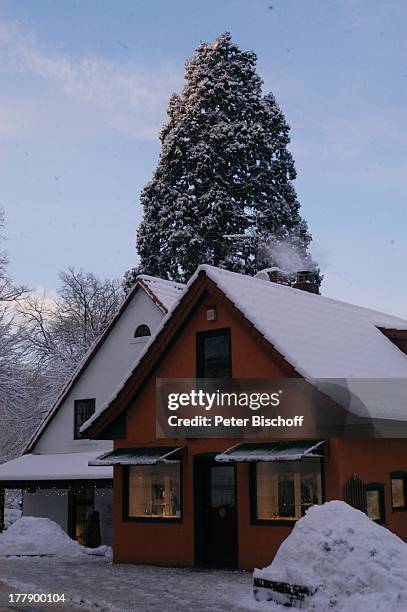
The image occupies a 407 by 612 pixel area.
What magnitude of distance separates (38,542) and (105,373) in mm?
6916

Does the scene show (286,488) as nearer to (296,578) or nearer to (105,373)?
(296,578)

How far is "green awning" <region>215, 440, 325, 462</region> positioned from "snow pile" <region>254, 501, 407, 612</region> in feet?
6.62

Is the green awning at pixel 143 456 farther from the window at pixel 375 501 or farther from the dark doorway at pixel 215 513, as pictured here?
the window at pixel 375 501

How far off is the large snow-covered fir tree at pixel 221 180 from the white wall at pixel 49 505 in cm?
1255

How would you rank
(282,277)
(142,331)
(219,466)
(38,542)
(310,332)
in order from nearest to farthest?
(219,466) → (310,332) → (38,542) → (282,277) → (142,331)

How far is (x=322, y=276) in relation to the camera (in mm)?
38500

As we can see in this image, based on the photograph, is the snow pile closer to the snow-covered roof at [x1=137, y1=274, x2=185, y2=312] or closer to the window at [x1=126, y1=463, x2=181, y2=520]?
the window at [x1=126, y1=463, x2=181, y2=520]

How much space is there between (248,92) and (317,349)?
2529 cm

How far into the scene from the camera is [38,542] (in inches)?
794

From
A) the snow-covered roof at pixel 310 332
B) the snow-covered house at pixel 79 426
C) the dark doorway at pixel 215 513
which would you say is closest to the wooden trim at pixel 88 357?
the snow-covered house at pixel 79 426

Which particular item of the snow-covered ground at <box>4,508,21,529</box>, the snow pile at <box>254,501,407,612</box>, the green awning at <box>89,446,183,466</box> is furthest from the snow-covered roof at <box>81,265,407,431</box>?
the snow-covered ground at <box>4,508,21,529</box>

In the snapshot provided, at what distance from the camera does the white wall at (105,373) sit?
82.0ft

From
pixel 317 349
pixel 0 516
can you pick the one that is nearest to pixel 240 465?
pixel 317 349

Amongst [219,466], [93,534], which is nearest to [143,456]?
[219,466]
